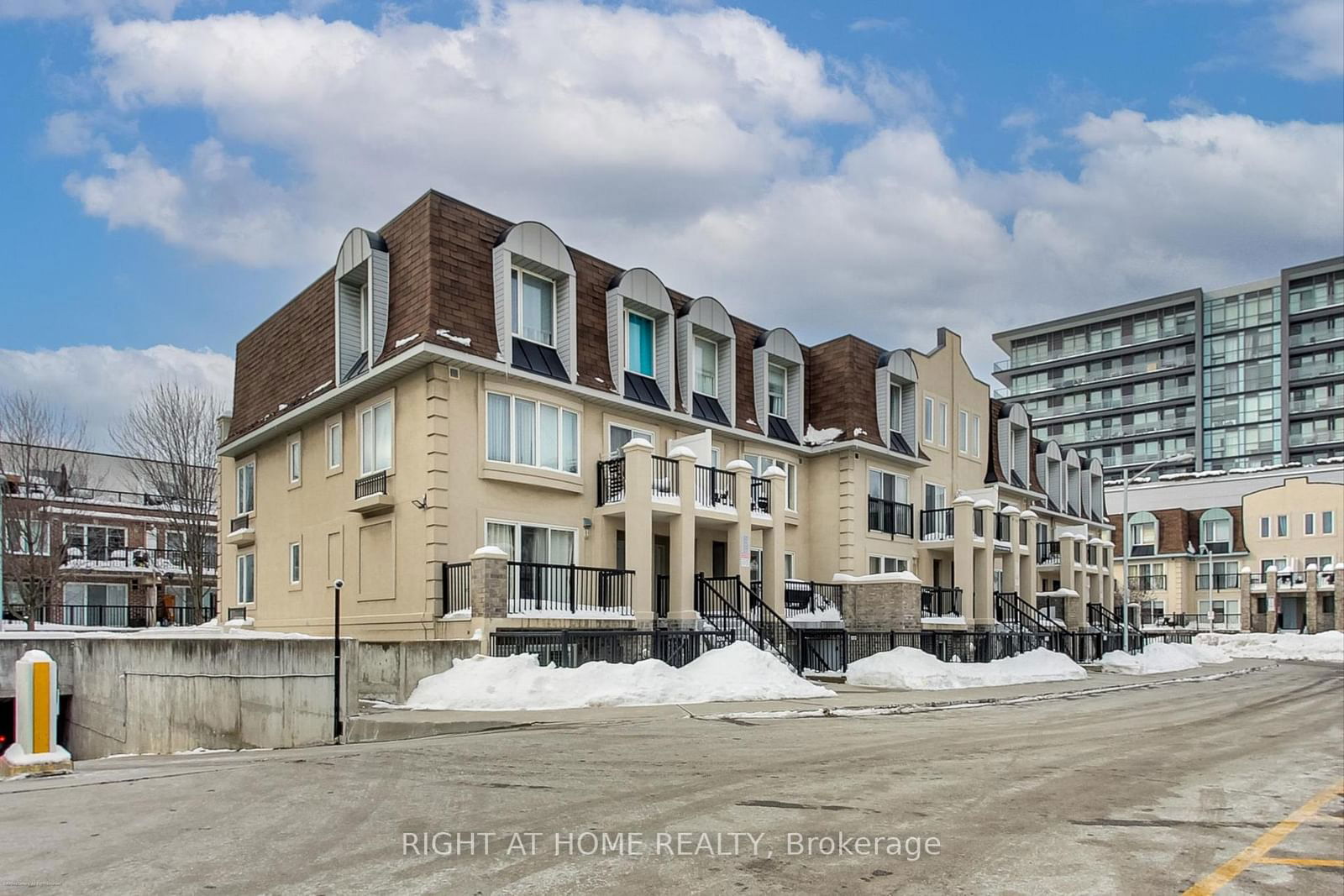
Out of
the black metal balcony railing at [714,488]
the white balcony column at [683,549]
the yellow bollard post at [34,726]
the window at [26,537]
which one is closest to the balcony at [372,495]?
the white balcony column at [683,549]

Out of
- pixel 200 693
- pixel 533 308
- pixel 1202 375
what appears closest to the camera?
pixel 200 693

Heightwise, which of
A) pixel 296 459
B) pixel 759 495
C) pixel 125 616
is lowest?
pixel 125 616

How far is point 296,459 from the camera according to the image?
27.3 meters

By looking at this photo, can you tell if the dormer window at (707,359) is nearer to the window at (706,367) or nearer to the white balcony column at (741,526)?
the window at (706,367)

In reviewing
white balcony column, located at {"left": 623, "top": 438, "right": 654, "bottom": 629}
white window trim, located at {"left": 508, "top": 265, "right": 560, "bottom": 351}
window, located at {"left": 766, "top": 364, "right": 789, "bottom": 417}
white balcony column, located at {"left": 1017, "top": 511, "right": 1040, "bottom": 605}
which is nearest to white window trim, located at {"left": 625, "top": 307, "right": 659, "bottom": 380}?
white window trim, located at {"left": 508, "top": 265, "right": 560, "bottom": 351}

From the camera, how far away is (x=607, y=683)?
18094 millimetres

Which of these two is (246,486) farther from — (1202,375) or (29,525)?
(1202,375)

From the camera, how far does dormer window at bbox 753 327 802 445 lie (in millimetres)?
30531

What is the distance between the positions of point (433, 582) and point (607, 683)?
4936 millimetres

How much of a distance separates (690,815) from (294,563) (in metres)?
21.4

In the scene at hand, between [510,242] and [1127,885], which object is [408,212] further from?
[1127,885]

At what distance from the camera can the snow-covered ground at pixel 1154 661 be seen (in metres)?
34.0

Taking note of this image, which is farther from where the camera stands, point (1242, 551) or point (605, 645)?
point (1242, 551)

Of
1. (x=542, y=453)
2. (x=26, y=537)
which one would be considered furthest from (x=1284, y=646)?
(x=26, y=537)
